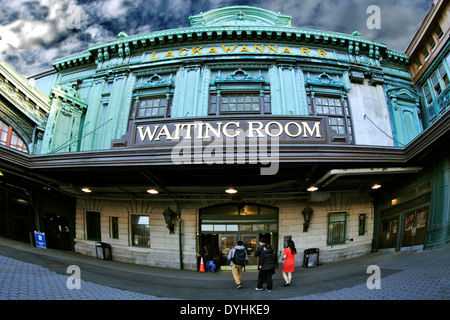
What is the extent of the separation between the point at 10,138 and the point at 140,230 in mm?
9514

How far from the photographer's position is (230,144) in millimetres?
7926

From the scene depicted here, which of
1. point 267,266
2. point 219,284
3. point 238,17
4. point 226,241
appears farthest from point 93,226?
point 238,17

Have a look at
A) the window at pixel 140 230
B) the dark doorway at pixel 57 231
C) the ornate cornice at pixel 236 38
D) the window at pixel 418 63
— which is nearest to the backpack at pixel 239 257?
the window at pixel 140 230

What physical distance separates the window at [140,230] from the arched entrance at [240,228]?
3.14m

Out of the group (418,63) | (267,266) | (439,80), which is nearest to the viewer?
(267,266)

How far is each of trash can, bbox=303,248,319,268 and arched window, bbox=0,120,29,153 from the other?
57.2 feet

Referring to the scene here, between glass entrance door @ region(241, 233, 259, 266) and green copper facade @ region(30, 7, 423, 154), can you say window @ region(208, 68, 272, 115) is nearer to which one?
green copper facade @ region(30, 7, 423, 154)

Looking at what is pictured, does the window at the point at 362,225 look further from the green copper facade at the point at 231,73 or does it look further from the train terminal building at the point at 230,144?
the green copper facade at the point at 231,73

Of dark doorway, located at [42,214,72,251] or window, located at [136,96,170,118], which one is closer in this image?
window, located at [136,96,170,118]

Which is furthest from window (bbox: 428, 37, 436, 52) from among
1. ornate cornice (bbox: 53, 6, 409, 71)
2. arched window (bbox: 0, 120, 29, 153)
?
arched window (bbox: 0, 120, 29, 153)

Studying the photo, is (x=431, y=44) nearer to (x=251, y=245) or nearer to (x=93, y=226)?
(x=251, y=245)

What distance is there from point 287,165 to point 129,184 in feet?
25.8

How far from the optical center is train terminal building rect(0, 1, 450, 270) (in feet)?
28.0

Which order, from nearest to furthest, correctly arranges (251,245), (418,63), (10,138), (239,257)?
(239,257) < (251,245) < (10,138) < (418,63)
